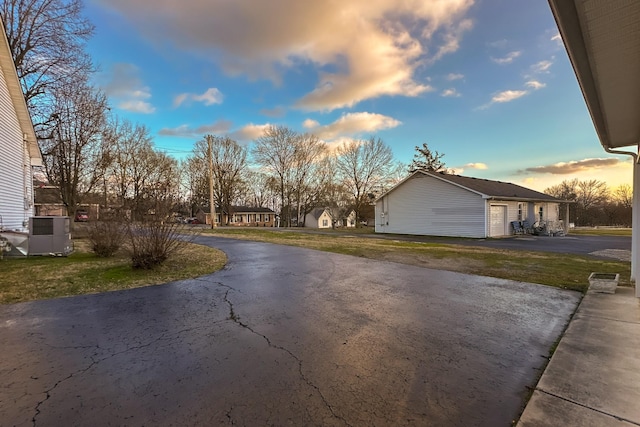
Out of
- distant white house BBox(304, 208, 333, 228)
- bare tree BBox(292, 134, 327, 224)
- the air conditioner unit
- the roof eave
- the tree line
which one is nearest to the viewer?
the air conditioner unit

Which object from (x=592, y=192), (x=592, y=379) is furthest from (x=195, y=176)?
(x=592, y=192)

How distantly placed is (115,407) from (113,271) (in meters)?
6.41

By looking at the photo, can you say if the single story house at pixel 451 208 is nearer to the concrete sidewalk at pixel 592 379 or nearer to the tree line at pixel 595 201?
the concrete sidewalk at pixel 592 379

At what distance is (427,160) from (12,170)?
42.2 metres

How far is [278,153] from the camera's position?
141 ft

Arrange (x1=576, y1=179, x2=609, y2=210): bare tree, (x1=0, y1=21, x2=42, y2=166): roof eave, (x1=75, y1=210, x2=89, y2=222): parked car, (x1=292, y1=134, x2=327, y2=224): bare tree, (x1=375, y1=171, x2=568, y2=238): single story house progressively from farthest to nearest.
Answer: (x1=576, y1=179, x2=609, y2=210): bare tree
(x1=292, y1=134, x2=327, y2=224): bare tree
(x1=375, y1=171, x2=568, y2=238): single story house
(x1=75, y1=210, x2=89, y2=222): parked car
(x1=0, y1=21, x2=42, y2=166): roof eave

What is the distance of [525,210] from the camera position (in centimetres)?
2409

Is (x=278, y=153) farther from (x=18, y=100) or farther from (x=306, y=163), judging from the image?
(x=18, y=100)

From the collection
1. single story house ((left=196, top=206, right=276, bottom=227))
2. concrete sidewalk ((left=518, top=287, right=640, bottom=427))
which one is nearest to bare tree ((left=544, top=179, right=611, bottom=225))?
single story house ((left=196, top=206, right=276, bottom=227))

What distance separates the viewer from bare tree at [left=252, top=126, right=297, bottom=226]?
41781 mm

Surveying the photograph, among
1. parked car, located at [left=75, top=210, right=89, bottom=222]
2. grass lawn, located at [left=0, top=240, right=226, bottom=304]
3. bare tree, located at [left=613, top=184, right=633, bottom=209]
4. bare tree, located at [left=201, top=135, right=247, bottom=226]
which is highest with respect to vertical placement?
bare tree, located at [left=201, top=135, right=247, bottom=226]

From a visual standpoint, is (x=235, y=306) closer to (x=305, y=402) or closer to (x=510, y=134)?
(x=305, y=402)

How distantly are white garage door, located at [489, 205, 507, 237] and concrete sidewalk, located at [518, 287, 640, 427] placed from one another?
1758cm

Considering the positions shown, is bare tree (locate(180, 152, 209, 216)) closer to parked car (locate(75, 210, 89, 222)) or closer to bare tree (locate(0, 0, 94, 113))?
parked car (locate(75, 210, 89, 222))
